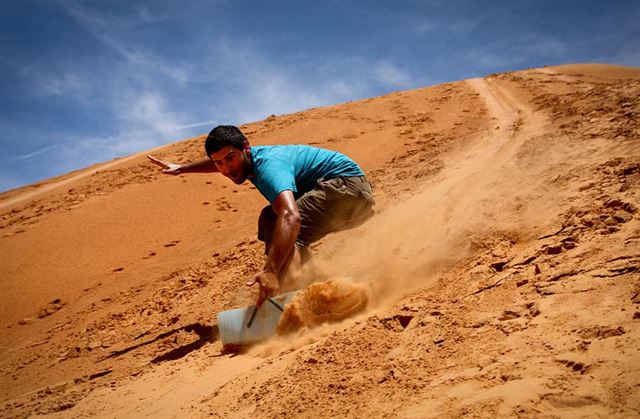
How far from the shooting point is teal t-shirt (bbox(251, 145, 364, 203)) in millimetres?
2582

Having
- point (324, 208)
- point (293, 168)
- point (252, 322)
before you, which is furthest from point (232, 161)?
point (252, 322)

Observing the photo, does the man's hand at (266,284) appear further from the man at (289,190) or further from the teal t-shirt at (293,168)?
the teal t-shirt at (293,168)

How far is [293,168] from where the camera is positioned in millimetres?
2986

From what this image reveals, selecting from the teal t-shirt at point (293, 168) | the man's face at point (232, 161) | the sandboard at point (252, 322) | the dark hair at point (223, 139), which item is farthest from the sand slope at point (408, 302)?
the dark hair at point (223, 139)

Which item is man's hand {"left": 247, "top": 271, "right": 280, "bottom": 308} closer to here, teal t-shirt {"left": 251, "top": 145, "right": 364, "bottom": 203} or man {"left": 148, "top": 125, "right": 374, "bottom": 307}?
man {"left": 148, "top": 125, "right": 374, "bottom": 307}

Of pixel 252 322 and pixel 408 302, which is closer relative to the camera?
pixel 408 302

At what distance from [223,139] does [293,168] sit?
1.78ft

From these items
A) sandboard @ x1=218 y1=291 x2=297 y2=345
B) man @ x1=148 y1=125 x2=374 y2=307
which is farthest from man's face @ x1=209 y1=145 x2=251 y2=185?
sandboard @ x1=218 y1=291 x2=297 y2=345

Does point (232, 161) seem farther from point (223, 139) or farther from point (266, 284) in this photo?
point (266, 284)

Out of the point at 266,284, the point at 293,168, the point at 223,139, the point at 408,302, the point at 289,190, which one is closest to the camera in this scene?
the point at 408,302

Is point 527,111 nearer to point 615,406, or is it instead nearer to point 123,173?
point 615,406

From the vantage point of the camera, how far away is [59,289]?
201 inches

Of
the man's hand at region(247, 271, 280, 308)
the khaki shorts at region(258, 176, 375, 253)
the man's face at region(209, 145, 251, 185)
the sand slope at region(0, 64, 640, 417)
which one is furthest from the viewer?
the khaki shorts at region(258, 176, 375, 253)

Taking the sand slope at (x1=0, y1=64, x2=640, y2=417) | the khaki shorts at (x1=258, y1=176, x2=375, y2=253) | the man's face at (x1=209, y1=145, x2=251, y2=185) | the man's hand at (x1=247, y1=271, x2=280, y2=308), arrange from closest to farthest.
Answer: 1. the sand slope at (x1=0, y1=64, x2=640, y2=417)
2. the man's hand at (x1=247, y1=271, x2=280, y2=308)
3. the man's face at (x1=209, y1=145, x2=251, y2=185)
4. the khaki shorts at (x1=258, y1=176, x2=375, y2=253)
